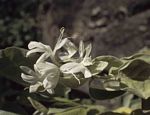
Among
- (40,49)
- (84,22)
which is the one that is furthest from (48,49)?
(84,22)

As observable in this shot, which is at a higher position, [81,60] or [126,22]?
[81,60]

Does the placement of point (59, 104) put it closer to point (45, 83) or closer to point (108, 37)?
point (45, 83)

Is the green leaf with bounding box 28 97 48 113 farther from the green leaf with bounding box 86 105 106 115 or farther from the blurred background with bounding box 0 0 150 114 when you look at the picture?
the blurred background with bounding box 0 0 150 114

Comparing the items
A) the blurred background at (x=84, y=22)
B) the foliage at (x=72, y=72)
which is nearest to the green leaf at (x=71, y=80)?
the foliage at (x=72, y=72)

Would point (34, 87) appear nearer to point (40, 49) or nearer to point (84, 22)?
point (40, 49)

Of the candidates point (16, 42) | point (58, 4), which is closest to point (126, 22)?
point (58, 4)
